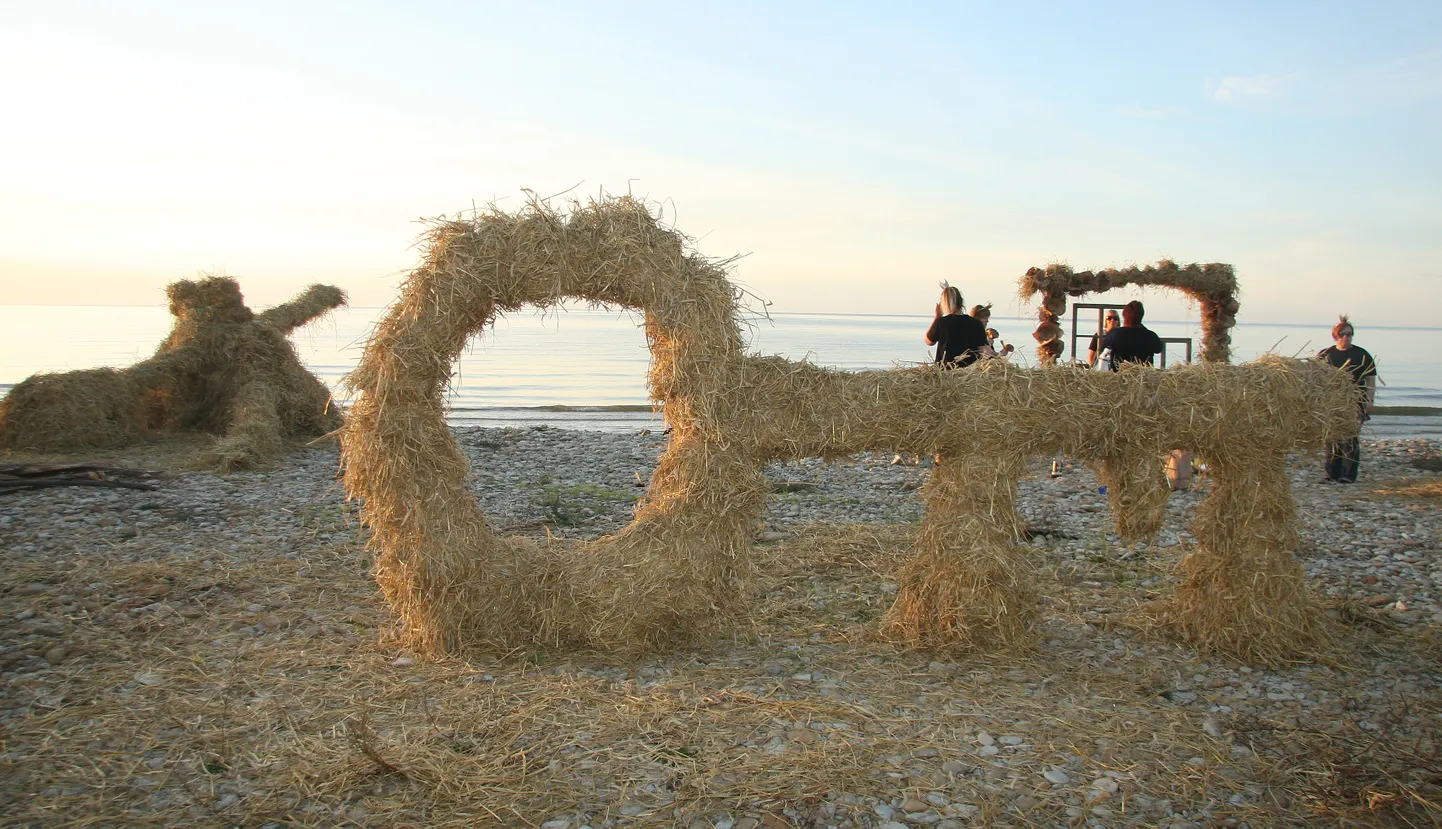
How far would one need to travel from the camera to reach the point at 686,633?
19.0 ft

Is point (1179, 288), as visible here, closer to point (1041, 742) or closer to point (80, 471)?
point (1041, 742)

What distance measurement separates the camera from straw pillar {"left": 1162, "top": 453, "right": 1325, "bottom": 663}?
573 centimetres

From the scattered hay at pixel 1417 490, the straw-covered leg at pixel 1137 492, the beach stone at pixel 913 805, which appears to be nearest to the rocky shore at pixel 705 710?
the beach stone at pixel 913 805

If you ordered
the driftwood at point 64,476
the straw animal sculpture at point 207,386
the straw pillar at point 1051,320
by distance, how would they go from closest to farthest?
the driftwood at point 64,476, the straw pillar at point 1051,320, the straw animal sculpture at point 207,386

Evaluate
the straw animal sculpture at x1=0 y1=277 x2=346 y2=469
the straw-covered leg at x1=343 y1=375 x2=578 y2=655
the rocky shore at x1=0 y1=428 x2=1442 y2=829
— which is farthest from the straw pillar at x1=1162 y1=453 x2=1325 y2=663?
the straw animal sculpture at x1=0 y1=277 x2=346 y2=469

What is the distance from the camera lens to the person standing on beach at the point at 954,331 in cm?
759

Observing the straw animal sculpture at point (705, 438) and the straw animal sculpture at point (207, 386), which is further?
the straw animal sculpture at point (207, 386)

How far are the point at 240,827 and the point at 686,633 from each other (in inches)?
107

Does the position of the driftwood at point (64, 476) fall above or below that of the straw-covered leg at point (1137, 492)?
below

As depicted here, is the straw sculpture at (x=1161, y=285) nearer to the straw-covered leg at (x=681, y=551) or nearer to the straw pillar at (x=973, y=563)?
the straw pillar at (x=973, y=563)

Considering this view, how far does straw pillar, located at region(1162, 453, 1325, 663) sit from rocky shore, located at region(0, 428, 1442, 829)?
0.22 meters

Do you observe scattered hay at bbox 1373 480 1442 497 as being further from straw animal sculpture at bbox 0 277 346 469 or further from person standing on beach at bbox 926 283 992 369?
straw animal sculpture at bbox 0 277 346 469

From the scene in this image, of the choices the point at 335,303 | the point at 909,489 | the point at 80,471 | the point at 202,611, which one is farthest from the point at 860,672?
the point at 335,303

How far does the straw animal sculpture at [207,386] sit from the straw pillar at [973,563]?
10432 millimetres
